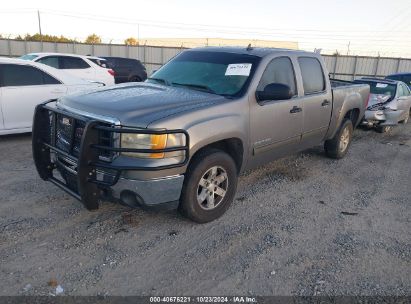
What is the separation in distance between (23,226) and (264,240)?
2.47m

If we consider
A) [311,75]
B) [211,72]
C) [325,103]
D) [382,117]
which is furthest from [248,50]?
[382,117]

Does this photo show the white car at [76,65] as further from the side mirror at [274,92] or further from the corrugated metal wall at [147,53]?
the corrugated metal wall at [147,53]

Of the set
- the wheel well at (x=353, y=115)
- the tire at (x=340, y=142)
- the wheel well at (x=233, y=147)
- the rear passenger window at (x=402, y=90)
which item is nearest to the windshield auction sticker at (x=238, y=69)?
the wheel well at (x=233, y=147)

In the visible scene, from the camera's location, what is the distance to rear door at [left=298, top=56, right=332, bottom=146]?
5078 mm

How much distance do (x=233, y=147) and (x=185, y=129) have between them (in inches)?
35.7

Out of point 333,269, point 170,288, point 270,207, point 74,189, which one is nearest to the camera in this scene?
point 170,288

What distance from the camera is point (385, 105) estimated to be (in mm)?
9383

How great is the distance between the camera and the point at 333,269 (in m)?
3.18

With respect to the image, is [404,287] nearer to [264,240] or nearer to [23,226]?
[264,240]

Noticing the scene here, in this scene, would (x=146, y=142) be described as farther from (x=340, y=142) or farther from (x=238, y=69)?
(x=340, y=142)

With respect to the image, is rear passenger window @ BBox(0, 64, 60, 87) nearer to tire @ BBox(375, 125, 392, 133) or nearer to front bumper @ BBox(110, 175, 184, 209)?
front bumper @ BBox(110, 175, 184, 209)

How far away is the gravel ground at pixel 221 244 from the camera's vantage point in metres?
2.89

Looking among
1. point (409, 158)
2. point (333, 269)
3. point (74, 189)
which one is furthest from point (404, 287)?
point (409, 158)

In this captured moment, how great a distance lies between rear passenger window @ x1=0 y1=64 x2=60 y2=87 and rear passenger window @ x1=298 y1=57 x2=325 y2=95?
4.90 metres
